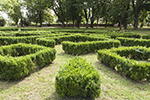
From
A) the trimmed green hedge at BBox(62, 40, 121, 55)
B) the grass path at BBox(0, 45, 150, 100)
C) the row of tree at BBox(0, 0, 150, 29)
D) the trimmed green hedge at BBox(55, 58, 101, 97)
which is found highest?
the row of tree at BBox(0, 0, 150, 29)

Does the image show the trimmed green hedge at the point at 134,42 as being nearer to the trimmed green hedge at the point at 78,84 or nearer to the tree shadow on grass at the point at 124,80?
the tree shadow on grass at the point at 124,80

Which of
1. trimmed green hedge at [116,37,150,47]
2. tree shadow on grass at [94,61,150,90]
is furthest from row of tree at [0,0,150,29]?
tree shadow on grass at [94,61,150,90]

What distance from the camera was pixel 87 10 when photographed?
37.4 meters

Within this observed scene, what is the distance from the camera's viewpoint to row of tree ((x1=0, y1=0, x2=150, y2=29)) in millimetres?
26844

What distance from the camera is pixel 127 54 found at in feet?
23.8

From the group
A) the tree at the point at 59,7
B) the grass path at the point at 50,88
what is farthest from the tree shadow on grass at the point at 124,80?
the tree at the point at 59,7

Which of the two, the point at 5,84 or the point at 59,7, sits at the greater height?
the point at 59,7

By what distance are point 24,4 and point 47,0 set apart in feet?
51.7

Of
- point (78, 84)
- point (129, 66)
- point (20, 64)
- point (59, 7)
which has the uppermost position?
point (59, 7)

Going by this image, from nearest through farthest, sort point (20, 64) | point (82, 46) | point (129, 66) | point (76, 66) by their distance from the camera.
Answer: point (76, 66) → point (20, 64) → point (129, 66) → point (82, 46)

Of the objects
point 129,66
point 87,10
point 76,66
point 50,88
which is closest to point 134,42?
point 129,66

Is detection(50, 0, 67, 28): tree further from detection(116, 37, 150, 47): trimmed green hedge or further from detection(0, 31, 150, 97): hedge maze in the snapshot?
detection(0, 31, 150, 97): hedge maze

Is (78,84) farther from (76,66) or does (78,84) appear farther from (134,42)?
(134,42)

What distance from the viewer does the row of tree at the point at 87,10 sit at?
26.8m
